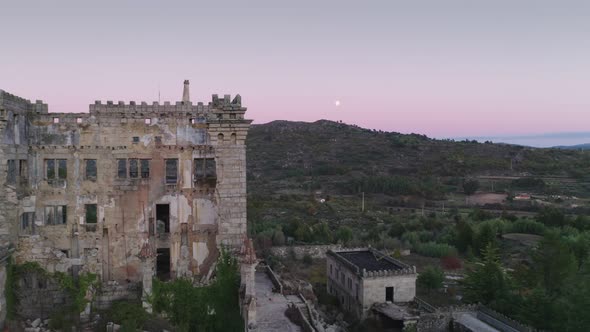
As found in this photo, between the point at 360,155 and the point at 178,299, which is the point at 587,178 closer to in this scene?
the point at 360,155

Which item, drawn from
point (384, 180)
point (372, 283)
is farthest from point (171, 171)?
point (384, 180)

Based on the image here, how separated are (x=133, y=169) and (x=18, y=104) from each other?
5.87 m

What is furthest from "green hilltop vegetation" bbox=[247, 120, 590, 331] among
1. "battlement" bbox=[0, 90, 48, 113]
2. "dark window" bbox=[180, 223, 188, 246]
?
"battlement" bbox=[0, 90, 48, 113]

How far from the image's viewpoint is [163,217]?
89.7 feet

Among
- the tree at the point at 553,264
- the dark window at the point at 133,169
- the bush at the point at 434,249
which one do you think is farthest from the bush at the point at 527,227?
the dark window at the point at 133,169

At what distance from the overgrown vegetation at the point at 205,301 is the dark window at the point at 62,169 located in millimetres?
7241

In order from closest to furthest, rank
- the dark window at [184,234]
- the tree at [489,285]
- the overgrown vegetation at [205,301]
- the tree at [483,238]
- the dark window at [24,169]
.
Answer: the overgrown vegetation at [205,301] → the dark window at [24,169] → the dark window at [184,234] → the tree at [489,285] → the tree at [483,238]

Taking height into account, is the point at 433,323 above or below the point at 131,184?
below

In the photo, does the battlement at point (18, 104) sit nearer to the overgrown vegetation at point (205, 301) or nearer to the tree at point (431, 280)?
the overgrown vegetation at point (205, 301)

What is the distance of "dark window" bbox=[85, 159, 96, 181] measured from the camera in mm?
25328

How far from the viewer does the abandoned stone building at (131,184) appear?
24.9 m

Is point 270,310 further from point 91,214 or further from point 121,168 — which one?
point 121,168

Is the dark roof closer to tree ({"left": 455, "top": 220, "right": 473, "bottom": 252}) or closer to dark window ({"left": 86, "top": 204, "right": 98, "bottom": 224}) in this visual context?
dark window ({"left": 86, "top": 204, "right": 98, "bottom": 224})

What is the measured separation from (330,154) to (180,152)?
340 ft
